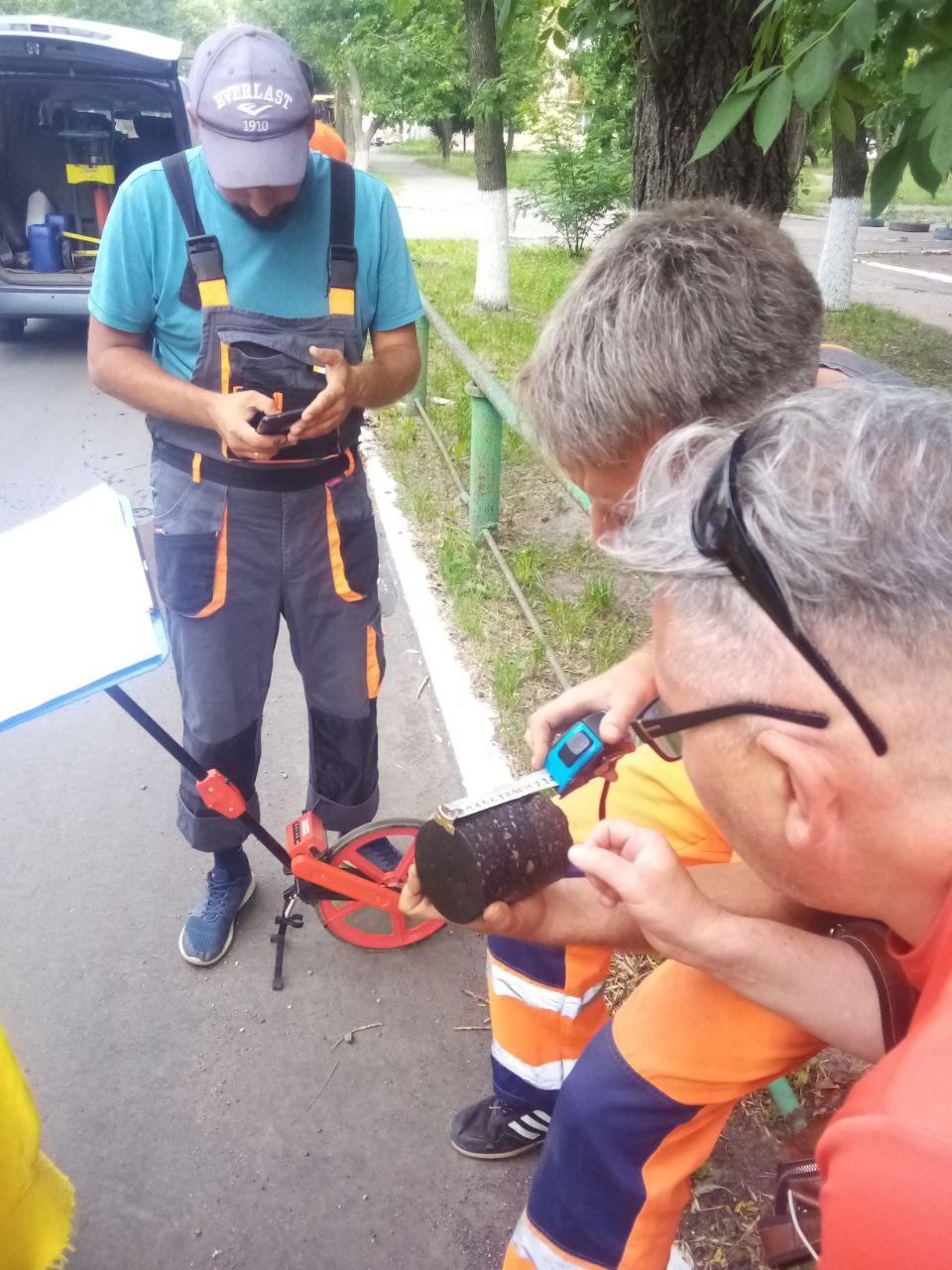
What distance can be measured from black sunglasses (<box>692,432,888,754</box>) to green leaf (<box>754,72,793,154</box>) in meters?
0.99

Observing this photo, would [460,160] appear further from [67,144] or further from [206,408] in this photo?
[206,408]

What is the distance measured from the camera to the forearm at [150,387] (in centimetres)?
211

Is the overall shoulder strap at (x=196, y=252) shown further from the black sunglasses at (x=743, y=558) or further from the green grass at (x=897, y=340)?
the green grass at (x=897, y=340)

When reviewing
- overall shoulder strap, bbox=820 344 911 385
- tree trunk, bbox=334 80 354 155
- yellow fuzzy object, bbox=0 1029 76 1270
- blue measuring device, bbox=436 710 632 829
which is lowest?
yellow fuzzy object, bbox=0 1029 76 1270

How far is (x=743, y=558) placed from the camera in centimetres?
102

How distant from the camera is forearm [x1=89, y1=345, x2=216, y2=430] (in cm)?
211

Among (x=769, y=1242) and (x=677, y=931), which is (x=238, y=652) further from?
(x=769, y=1242)

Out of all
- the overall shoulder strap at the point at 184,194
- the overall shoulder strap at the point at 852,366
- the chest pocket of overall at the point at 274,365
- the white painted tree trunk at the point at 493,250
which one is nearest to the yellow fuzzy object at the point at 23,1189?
the chest pocket of overall at the point at 274,365

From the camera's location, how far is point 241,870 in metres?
2.67

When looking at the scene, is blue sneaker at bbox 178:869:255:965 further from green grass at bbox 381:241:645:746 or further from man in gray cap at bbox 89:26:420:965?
green grass at bbox 381:241:645:746

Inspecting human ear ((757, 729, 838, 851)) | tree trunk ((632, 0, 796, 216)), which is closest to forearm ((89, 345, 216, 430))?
human ear ((757, 729, 838, 851))

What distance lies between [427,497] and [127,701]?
3.47 metres

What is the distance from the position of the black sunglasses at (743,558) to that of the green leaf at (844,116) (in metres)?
1.46

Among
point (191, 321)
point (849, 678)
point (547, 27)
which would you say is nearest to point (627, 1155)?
point (849, 678)
